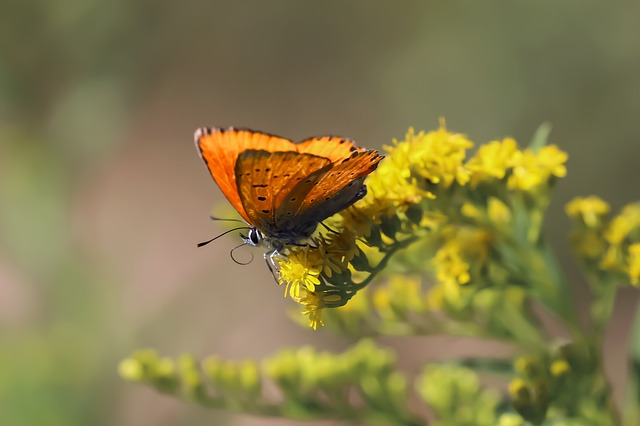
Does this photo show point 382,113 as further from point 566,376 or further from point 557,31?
point 566,376

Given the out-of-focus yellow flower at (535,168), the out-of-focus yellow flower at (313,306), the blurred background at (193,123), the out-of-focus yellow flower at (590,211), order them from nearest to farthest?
1. the out-of-focus yellow flower at (313,306)
2. the out-of-focus yellow flower at (535,168)
3. the out-of-focus yellow flower at (590,211)
4. the blurred background at (193,123)

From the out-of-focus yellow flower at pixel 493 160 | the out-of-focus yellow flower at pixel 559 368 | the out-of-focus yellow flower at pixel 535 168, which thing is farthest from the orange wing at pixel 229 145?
the out-of-focus yellow flower at pixel 559 368

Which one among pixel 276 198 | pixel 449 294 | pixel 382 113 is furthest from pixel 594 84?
pixel 276 198

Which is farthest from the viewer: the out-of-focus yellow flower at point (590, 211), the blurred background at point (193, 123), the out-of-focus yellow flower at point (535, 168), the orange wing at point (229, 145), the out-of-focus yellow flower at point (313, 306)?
the blurred background at point (193, 123)

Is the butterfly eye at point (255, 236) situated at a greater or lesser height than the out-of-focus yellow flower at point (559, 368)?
greater

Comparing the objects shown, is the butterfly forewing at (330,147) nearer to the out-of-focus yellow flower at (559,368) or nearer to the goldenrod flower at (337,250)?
the goldenrod flower at (337,250)

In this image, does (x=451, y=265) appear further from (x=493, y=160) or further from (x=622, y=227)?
(x=622, y=227)
